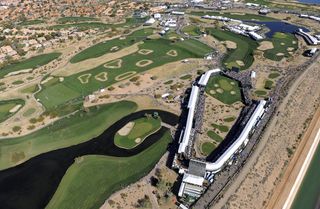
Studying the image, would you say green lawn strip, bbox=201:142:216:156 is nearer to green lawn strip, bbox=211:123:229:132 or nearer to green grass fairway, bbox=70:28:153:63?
green lawn strip, bbox=211:123:229:132

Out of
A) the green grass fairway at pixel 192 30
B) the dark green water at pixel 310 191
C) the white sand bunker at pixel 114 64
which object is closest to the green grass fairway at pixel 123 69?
the white sand bunker at pixel 114 64

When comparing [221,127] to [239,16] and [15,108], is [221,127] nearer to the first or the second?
[15,108]

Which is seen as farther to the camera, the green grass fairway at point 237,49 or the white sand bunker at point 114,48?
the white sand bunker at point 114,48

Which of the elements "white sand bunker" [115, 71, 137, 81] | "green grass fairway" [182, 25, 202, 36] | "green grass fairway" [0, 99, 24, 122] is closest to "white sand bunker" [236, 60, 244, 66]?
"green grass fairway" [182, 25, 202, 36]

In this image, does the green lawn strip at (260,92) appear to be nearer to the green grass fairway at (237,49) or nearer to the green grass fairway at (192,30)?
the green grass fairway at (237,49)

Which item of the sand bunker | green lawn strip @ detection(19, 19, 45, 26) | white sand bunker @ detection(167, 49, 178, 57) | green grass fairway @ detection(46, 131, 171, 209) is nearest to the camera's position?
green grass fairway @ detection(46, 131, 171, 209)

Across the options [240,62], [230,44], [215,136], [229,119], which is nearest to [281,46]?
[230,44]
